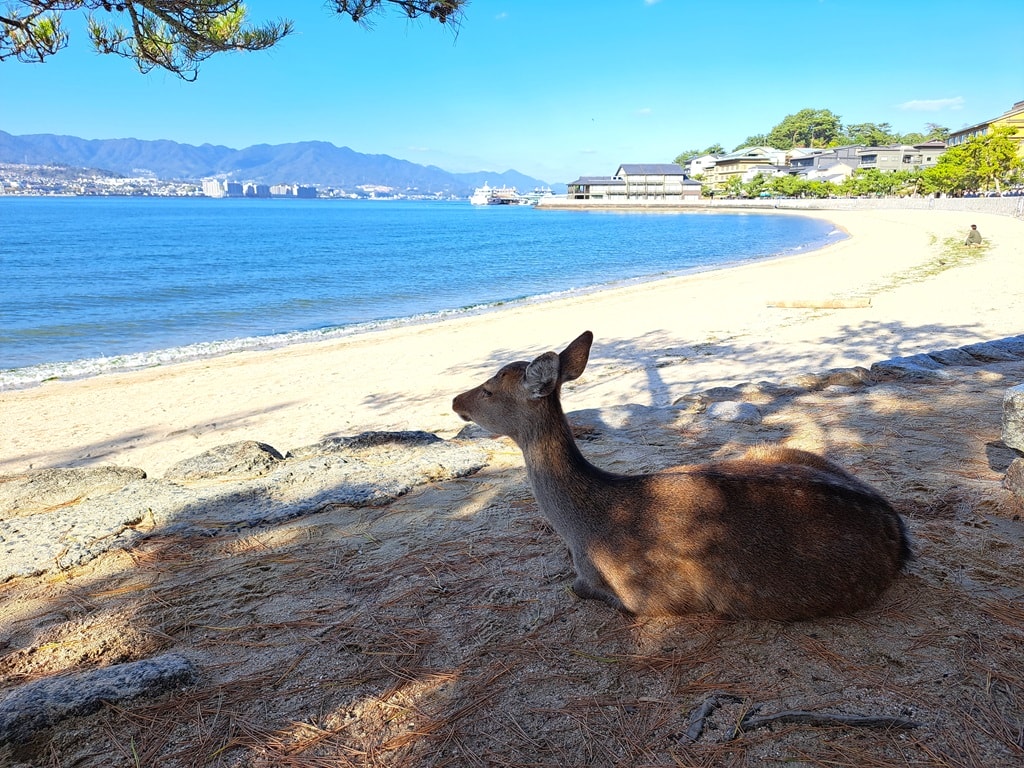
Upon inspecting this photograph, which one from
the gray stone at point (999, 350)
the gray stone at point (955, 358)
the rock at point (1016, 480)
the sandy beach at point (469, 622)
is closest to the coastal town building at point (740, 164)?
the gray stone at point (999, 350)

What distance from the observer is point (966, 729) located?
2.15 meters

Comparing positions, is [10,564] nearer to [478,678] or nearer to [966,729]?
[478,678]

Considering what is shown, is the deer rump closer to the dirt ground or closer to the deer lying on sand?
the deer lying on sand

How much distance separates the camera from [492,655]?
2.79 meters

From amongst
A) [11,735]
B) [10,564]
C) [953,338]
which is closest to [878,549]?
[11,735]

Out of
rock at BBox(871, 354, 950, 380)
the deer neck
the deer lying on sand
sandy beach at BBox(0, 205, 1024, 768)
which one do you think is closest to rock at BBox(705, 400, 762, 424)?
sandy beach at BBox(0, 205, 1024, 768)

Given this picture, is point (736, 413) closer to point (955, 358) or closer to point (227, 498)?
point (227, 498)

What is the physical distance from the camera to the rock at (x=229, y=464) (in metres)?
5.76

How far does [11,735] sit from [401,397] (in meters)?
9.75

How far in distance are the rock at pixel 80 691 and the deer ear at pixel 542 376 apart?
1.93m

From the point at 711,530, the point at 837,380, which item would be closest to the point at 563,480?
the point at 711,530

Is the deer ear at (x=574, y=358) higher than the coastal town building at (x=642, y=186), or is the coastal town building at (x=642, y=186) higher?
the coastal town building at (x=642, y=186)

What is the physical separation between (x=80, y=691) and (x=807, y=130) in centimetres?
20390

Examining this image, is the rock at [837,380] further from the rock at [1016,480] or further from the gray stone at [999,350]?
the rock at [1016,480]
